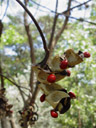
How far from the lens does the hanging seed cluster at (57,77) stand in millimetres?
1077

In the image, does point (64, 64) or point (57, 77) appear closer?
point (64, 64)

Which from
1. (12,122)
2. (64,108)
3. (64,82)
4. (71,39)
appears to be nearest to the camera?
(64,108)

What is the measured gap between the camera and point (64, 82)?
5.96m

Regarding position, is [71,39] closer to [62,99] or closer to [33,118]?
[33,118]

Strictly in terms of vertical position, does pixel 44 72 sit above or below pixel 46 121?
below

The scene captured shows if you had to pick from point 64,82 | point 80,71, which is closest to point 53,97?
point 80,71

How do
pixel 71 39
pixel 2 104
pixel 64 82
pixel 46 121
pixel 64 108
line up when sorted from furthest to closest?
pixel 46 121, pixel 64 82, pixel 71 39, pixel 2 104, pixel 64 108

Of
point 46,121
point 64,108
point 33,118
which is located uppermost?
point 46,121

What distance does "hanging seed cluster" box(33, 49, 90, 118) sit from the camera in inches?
42.4

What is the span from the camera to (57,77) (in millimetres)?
1169

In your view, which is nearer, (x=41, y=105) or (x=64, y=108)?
(x=64, y=108)

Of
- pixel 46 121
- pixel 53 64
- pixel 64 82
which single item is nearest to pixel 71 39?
pixel 64 82

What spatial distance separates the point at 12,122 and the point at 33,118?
576 mm

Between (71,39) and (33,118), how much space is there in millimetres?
2419
